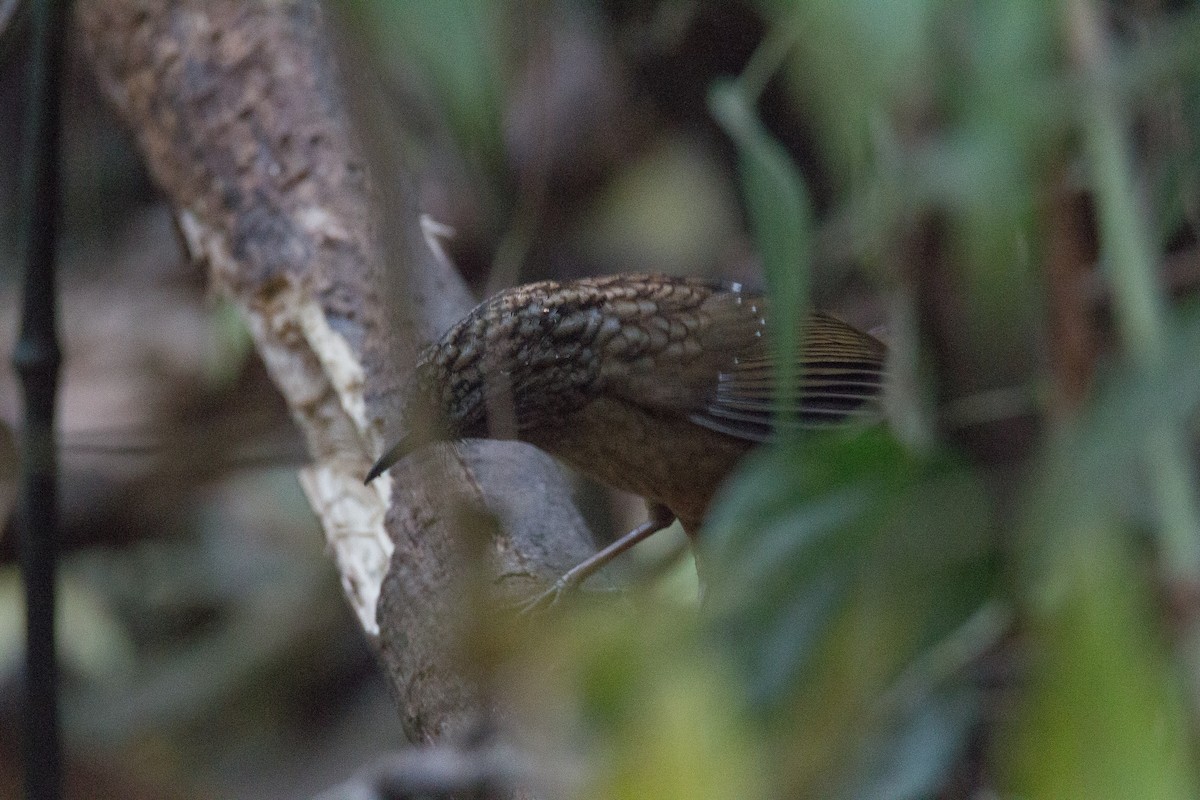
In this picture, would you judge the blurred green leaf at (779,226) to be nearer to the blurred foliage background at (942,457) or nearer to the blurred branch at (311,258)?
the blurred foliage background at (942,457)

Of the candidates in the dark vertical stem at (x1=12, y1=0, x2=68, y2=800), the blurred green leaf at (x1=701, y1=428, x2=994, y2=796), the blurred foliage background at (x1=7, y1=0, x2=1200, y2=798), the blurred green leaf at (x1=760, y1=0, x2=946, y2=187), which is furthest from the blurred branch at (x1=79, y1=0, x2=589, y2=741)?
the blurred green leaf at (x1=760, y1=0, x2=946, y2=187)

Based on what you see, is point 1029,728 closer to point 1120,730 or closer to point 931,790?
point 1120,730

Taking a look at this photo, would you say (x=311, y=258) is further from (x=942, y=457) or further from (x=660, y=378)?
(x=942, y=457)

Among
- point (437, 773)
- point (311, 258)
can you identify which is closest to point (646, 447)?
point (311, 258)

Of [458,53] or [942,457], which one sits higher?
[458,53]

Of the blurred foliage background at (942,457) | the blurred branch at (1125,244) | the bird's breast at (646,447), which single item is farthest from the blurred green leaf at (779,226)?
the bird's breast at (646,447)

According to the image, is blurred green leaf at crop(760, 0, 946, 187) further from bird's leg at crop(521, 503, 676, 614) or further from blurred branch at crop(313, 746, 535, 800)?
bird's leg at crop(521, 503, 676, 614)

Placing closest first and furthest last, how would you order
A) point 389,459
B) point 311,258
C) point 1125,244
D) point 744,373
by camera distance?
point 1125,244, point 389,459, point 744,373, point 311,258
